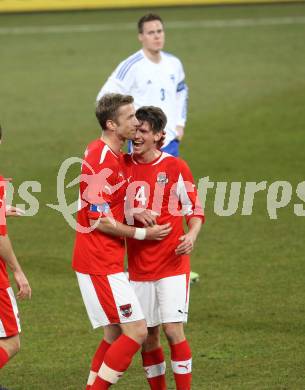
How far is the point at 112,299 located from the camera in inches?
313

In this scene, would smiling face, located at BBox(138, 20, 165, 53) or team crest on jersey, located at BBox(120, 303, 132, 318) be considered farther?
smiling face, located at BBox(138, 20, 165, 53)

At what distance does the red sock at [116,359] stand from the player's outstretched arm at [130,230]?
0.71 meters

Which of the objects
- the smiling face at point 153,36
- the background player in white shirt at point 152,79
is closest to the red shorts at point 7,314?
the background player in white shirt at point 152,79

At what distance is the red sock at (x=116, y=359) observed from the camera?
7926mm

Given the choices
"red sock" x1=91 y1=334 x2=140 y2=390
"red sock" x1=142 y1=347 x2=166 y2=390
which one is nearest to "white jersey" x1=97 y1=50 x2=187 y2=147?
"red sock" x1=142 y1=347 x2=166 y2=390

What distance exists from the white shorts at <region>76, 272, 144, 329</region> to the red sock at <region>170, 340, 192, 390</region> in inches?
17.9

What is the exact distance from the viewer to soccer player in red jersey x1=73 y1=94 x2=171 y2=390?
793cm

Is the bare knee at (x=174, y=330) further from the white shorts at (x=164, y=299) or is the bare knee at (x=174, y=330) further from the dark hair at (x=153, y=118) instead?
the dark hair at (x=153, y=118)

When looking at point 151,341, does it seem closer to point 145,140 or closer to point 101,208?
point 101,208

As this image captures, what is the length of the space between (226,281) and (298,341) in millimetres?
2017

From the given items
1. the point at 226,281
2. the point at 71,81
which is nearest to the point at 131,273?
the point at 226,281

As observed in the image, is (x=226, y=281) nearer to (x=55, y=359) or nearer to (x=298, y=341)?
(x=298, y=341)

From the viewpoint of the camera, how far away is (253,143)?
18.7 metres

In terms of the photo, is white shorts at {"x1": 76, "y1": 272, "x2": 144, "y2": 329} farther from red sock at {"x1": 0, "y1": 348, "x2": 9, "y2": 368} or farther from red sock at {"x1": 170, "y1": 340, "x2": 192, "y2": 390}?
red sock at {"x1": 0, "y1": 348, "x2": 9, "y2": 368}
